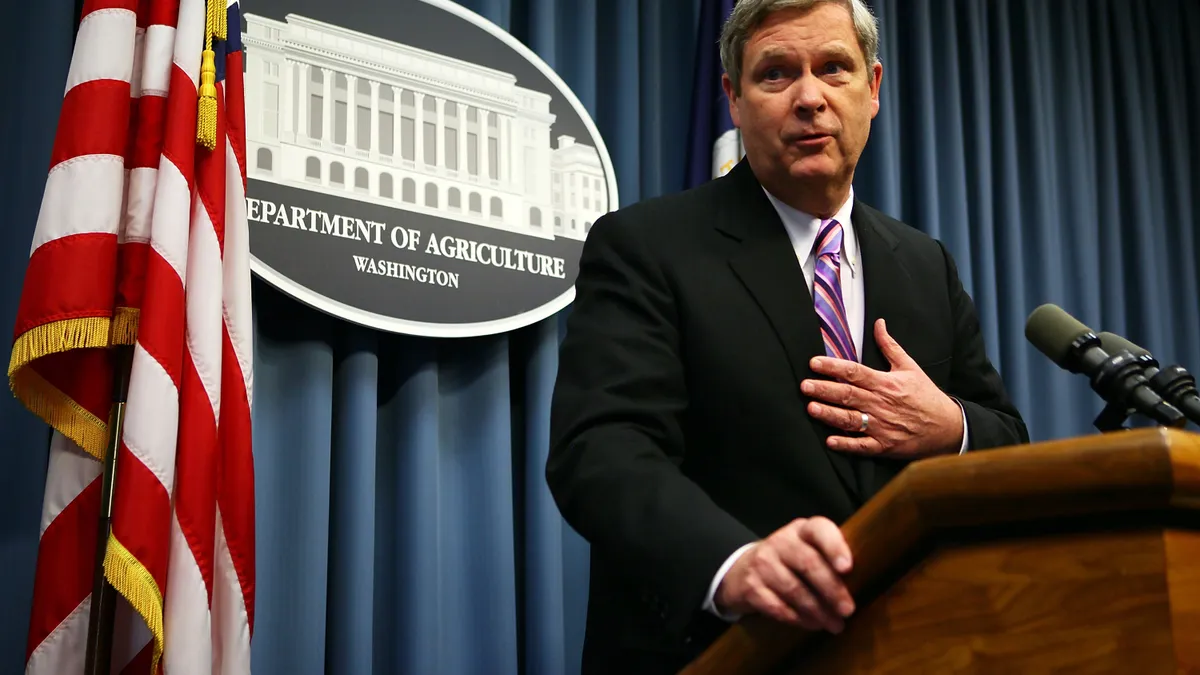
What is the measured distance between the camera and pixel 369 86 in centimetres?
262

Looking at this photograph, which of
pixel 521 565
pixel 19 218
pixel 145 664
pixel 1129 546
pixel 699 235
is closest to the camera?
pixel 1129 546

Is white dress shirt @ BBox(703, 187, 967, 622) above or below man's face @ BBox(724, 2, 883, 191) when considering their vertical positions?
below

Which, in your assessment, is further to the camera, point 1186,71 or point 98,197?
point 1186,71

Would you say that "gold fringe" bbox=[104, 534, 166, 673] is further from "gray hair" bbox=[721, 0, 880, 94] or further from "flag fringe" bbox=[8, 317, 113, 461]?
"gray hair" bbox=[721, 0, 880, 94]

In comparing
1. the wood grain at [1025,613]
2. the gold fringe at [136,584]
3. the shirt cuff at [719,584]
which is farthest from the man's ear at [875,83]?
the gold fringe at [136,584]

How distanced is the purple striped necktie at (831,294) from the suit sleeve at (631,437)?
0.21 meters

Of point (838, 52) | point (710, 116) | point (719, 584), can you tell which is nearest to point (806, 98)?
point (838, 52)

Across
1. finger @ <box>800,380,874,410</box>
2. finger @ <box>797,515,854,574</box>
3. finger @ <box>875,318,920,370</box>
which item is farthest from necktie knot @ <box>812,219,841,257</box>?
finger @ <box>797,515,854,574</box>

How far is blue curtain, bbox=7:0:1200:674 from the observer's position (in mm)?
2324

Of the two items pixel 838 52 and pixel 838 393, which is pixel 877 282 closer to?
pixel 838 393

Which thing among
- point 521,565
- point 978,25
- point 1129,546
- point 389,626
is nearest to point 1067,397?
point 978,25

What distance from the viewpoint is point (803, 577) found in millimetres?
825

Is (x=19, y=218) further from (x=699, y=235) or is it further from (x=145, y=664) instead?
(x=699, y=235)

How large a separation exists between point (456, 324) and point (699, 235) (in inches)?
46.0
